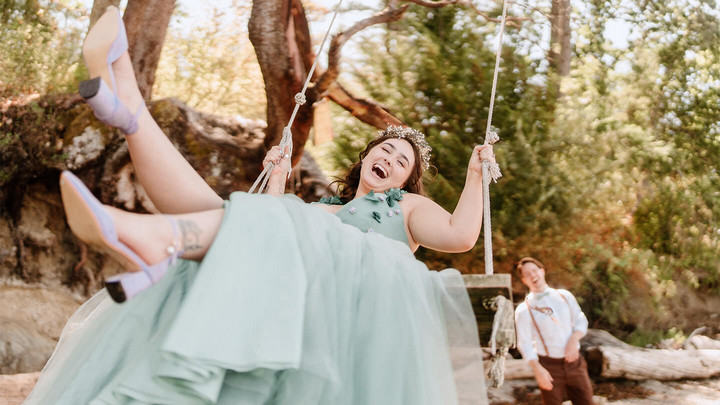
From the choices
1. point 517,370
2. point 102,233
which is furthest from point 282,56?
point 517,370

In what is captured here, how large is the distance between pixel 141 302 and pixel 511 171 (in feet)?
13.7

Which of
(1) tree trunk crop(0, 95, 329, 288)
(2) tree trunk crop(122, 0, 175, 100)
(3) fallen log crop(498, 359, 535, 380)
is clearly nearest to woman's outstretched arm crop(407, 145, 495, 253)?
(1) tree trunk crop(0, 95, 329, 288)

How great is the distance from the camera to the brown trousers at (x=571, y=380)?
3.44 meters

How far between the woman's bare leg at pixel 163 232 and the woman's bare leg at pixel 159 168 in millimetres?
140

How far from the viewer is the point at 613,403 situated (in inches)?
191

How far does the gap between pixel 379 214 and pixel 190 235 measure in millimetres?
911

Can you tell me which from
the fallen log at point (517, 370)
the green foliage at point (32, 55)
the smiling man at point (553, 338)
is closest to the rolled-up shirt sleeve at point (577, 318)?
the smiling man at point (553, 338)

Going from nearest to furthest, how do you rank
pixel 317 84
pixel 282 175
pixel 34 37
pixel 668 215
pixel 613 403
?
pixel 282 175 → pixel 317 84 → pixel 613 403 → pixel 34 37 → pixel 668 215

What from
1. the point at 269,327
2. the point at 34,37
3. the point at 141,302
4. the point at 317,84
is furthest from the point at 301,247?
the point at 34,37

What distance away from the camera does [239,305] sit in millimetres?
1259

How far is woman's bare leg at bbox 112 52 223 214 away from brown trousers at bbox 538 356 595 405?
8.40 ft

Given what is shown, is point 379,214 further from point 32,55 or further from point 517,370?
point 32,55

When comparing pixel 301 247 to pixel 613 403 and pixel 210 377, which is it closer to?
pixel 210 377

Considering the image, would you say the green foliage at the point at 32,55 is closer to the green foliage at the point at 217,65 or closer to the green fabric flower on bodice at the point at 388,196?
the green foliage at the point at 217,65
